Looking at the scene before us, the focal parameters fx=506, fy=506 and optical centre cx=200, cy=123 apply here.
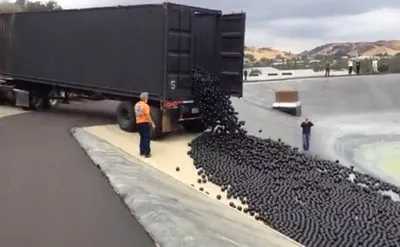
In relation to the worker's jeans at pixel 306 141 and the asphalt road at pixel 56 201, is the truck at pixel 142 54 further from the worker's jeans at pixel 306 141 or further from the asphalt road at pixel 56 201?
the worker's jeans at pixel 306 141

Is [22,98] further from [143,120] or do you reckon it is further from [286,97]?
[286,97]

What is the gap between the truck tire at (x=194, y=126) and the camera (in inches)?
571

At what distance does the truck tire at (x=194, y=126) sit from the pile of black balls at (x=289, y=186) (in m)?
0.65

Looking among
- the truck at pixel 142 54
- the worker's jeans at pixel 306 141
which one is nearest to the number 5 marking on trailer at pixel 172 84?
the truck at pixel 142 54

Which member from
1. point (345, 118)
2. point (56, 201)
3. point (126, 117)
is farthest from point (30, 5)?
point (56, 201)

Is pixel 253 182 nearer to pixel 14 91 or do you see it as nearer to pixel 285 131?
pixel 285 131

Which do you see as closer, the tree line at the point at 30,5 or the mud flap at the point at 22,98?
the mud flap at the point at 22,98

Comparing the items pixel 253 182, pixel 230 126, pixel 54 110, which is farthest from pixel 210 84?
pixel 54 110

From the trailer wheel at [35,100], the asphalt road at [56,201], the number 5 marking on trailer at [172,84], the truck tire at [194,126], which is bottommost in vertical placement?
the asphalt road at [56,201]

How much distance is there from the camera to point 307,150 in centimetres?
1576

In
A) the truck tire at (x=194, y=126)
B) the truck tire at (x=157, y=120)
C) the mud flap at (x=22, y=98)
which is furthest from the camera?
the mud flap at (x=22, y=98)

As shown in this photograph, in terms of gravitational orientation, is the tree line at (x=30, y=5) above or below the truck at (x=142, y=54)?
above

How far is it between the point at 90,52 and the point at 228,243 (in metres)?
10.2

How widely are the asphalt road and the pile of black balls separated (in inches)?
109
